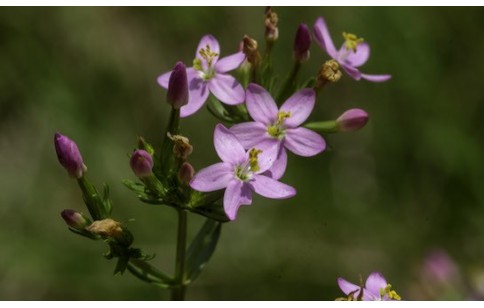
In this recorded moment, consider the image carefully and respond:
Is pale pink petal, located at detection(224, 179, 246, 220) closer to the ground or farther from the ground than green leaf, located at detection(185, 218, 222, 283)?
farther from the ground

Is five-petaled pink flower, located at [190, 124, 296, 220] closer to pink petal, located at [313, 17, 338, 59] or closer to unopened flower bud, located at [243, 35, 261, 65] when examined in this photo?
unopened flower bud, located at [243, 35, 261, 65]

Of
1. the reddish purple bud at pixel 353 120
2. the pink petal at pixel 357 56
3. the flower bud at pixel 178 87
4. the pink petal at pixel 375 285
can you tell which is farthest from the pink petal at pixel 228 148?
the pink petal at pixel 357 56

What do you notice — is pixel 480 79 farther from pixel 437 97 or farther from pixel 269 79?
pixel 269 79

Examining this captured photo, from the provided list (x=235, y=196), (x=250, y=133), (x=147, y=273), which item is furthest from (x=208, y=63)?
(x=147, y=273)

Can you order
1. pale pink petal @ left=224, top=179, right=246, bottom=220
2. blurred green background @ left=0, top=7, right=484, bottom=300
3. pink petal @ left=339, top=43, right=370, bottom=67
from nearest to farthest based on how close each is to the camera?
pale pink petal @ left=224, top=179, right=246, bottom=220 → pink petal @ left=339, top=43, right=370, bottom=67 → blurred green background @ left=0, top=7, right=484, bottom=300

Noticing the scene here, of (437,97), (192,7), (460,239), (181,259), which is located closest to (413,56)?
(437,97)

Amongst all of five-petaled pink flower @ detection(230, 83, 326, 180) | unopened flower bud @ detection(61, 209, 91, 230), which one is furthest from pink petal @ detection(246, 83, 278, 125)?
unopened flower bud @ detection(61, 209, 91, 230)

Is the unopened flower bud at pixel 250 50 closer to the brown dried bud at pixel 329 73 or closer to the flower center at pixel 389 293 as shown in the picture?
the brown dried bud at pixel 329 73
